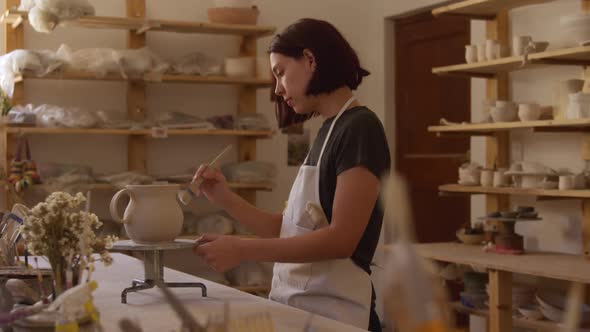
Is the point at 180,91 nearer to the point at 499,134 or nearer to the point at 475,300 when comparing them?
the point at 499,134

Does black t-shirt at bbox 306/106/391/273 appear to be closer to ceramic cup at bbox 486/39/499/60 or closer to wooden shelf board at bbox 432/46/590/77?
wooden shelf board at bbox 432/46/590/77

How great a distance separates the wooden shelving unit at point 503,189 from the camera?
3.32 m


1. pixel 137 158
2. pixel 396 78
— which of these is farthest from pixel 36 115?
pixel 396 78

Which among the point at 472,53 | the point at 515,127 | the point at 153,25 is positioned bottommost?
the point at 515,127

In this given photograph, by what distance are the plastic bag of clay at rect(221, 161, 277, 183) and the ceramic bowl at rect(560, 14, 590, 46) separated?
75.1 inches

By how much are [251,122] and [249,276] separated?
0.88m

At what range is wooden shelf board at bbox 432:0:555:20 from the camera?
387cm

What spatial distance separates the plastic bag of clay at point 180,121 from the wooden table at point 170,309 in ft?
8.01

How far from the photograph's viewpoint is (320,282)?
6.13 feet

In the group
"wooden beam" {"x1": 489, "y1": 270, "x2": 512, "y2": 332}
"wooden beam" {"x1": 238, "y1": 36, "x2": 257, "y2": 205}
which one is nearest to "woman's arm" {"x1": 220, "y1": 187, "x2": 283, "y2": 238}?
"wooden beam" {"x1": 489, "y1": 270, "x2": 512, "y2": 332}

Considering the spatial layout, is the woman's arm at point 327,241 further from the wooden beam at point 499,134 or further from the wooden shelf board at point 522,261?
the wooden beam at point 499,134

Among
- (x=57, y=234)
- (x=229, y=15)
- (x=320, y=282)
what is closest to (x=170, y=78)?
(x=229, y=15)

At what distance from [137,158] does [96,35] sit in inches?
29.3

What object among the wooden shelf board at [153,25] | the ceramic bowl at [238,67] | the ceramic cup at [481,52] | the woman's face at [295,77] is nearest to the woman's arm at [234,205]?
the woman's face at [295,77]
